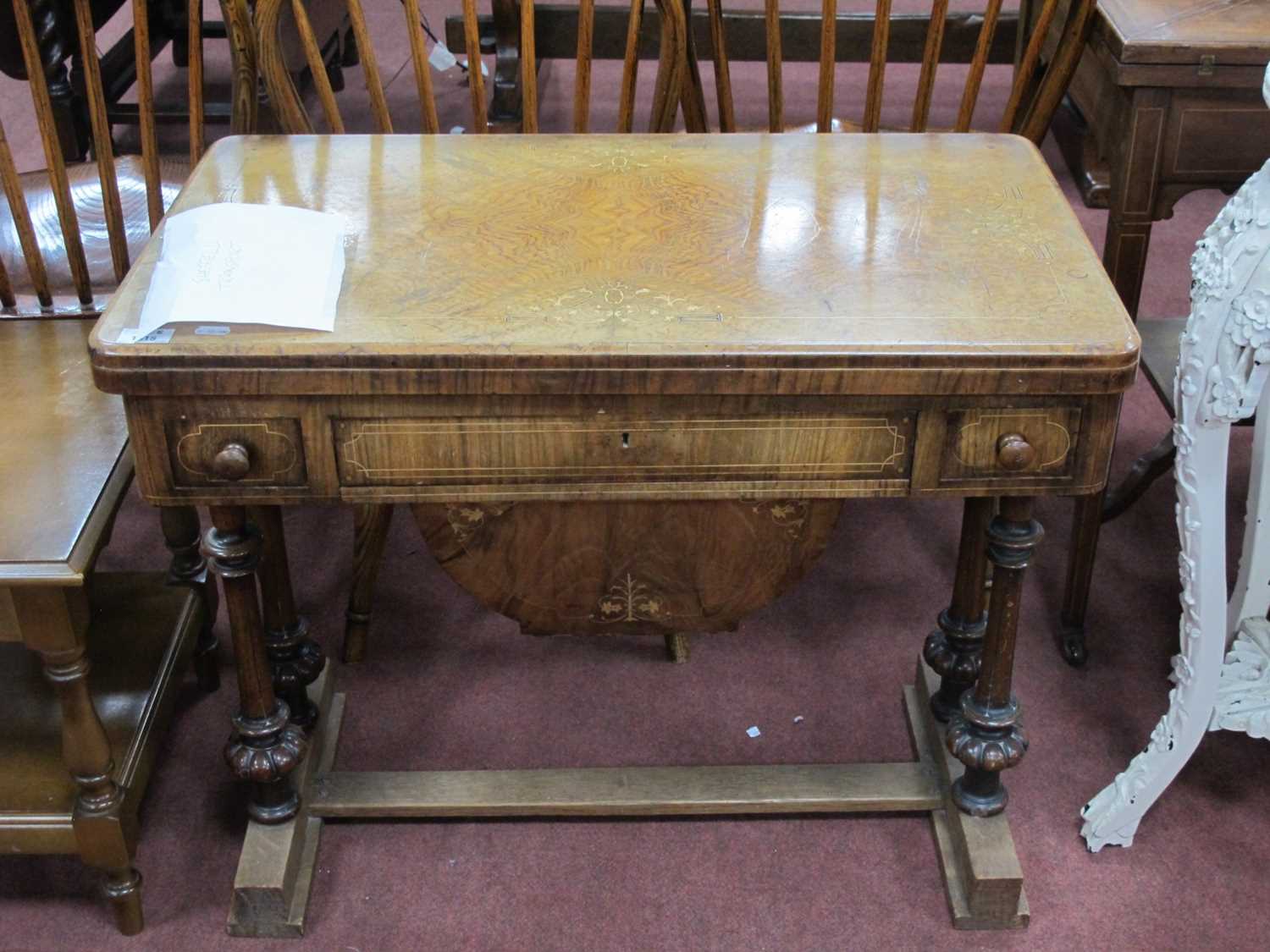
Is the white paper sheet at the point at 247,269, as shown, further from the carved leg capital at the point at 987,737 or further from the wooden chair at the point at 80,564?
the carved leg capital at the point at 987,737

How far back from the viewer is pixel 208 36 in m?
4.04

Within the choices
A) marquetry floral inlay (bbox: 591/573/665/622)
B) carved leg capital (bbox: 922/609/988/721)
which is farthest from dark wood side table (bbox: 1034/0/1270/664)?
marquetry floral inlay (bbox: 591/573/665/622)

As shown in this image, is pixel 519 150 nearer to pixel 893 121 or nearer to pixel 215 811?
pixel 215 811

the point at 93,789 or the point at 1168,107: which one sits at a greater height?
the point at 1168,107

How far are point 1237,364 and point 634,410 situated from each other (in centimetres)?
67

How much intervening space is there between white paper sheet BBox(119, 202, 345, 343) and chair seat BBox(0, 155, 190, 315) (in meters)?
0.67

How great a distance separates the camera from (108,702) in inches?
74.2

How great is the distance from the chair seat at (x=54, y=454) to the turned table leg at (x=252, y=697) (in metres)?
0.14

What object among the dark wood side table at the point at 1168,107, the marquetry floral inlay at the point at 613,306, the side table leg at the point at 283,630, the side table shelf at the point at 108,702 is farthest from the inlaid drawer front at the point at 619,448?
the dark wood side table at the point at 1168,107

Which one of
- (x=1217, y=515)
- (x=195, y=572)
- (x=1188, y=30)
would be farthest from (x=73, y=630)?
(x=1188, y=30)

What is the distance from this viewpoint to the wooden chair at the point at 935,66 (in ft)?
6.16

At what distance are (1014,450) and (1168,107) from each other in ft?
2.29

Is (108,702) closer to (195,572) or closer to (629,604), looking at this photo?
(195,572)

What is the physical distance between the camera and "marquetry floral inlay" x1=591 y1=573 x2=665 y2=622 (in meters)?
1.84
